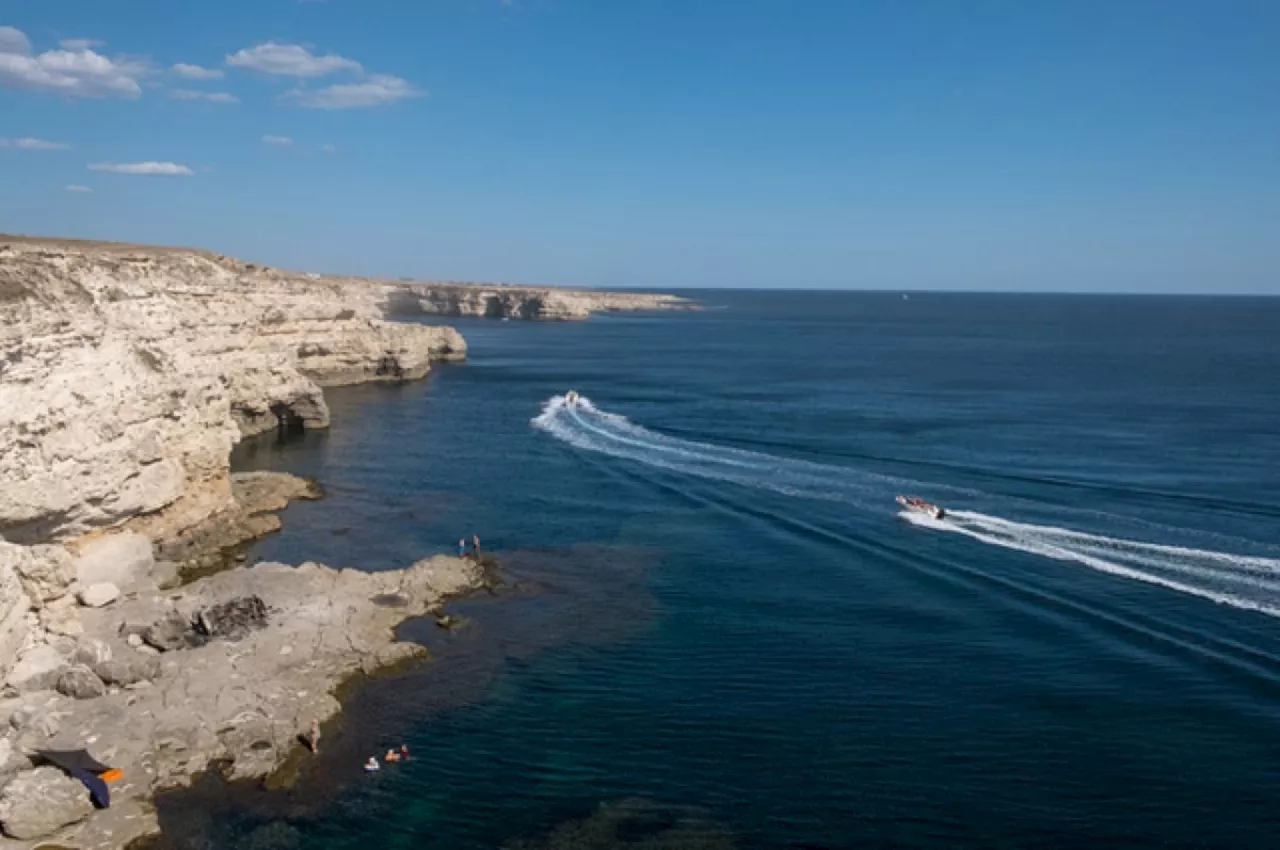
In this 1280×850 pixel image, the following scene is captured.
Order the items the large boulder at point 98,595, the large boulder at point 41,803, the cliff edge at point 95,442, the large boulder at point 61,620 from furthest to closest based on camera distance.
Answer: the large boulder at point 98,595 < the cliff edge at point 95,442 < the large boulder at point 61,620 < the large boulder at point 41,803

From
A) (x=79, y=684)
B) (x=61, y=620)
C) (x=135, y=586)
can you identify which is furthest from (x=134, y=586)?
(x=79, y=684)

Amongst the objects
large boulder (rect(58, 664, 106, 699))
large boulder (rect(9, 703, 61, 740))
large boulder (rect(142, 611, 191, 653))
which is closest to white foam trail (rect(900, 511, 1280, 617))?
large boulder (rect(142, 611, 191, 653))

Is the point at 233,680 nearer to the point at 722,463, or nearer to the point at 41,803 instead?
the point at 41,803

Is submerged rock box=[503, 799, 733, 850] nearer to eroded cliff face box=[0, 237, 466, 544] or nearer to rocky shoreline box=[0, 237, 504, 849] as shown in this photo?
rocky shoreline box=[0, 237, 504, 849]

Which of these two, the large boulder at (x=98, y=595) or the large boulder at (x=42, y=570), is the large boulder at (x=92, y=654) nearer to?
the large boulder at (x=42, y=570)

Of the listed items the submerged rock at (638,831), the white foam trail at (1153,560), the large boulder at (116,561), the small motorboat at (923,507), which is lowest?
the submerged rock at (638,831)

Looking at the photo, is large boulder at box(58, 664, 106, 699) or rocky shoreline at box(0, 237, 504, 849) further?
large boulder at box(58, 664, 106, 699)

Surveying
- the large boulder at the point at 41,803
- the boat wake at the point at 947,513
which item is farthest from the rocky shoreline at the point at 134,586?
the boat wake at the point at 947,513
